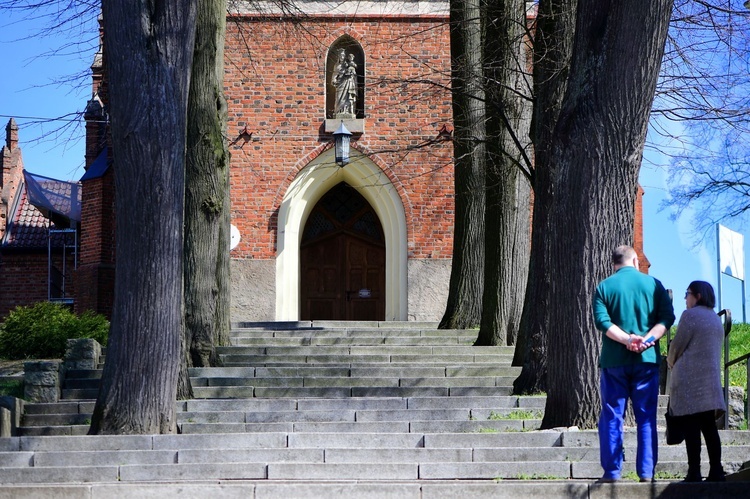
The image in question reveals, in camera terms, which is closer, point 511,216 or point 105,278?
point 511,216

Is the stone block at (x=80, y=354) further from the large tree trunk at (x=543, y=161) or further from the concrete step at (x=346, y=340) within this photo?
the large tree trunk at (x=543, y=161)

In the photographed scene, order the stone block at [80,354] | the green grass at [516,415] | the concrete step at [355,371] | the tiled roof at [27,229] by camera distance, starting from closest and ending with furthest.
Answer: the green grass at [516,415] → the concrete step at [355,371] → the stone block at [80,354] → the tiled roof at [27,229]

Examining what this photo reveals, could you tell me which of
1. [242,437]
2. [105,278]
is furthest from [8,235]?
[242,437]

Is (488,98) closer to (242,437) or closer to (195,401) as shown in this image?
(195,401)

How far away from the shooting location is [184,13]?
10.6 metres

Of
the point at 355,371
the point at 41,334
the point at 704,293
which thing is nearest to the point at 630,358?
the point at 704,293

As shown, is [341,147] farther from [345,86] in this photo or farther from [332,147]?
[345,86]

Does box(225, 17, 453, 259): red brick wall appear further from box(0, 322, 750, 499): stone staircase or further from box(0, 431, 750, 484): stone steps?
box(0, 431, 750, 484): stone steps

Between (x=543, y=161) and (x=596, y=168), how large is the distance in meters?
2.30

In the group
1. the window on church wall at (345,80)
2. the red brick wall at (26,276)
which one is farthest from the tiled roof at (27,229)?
the window on church wall at (345,80)

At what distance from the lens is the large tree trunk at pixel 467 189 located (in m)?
16.9

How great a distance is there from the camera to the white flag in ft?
51.6

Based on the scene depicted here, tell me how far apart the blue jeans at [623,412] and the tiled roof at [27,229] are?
25260 millimetres

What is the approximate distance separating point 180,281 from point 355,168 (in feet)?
42.6
